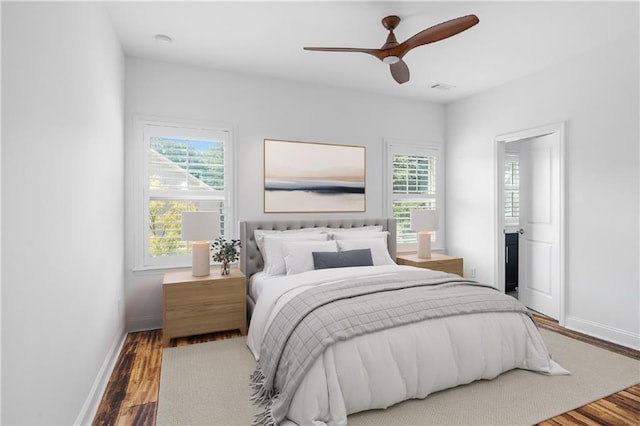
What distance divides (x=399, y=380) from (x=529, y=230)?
3.12 meters

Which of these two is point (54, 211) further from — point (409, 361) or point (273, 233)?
point (273, 233)

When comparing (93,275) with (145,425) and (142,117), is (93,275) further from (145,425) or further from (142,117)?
(142,117)

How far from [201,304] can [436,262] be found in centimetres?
285

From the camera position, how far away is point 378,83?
14.4 ft

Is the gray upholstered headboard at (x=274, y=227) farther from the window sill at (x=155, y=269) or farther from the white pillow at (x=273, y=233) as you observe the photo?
the window sill at (x=155, y=269)

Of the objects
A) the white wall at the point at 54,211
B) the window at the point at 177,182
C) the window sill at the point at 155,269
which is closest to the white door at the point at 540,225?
the window at the point at 177,182

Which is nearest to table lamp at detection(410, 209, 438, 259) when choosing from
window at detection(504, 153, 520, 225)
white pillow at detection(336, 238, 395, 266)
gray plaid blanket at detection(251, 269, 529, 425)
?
white pillow at detection(336, 238, 395, 266)

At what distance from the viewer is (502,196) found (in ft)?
14.8

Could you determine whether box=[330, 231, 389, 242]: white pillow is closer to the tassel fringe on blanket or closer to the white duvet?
the white duvet

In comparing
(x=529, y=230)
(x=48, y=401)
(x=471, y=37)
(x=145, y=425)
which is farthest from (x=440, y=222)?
(x=48, y=401)

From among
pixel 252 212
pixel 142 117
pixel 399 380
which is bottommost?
pixel 399 380

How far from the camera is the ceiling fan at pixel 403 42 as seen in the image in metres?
2.31

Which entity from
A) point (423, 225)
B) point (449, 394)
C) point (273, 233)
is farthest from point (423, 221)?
point (449, 394)

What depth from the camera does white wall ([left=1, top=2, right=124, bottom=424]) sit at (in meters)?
1.24
